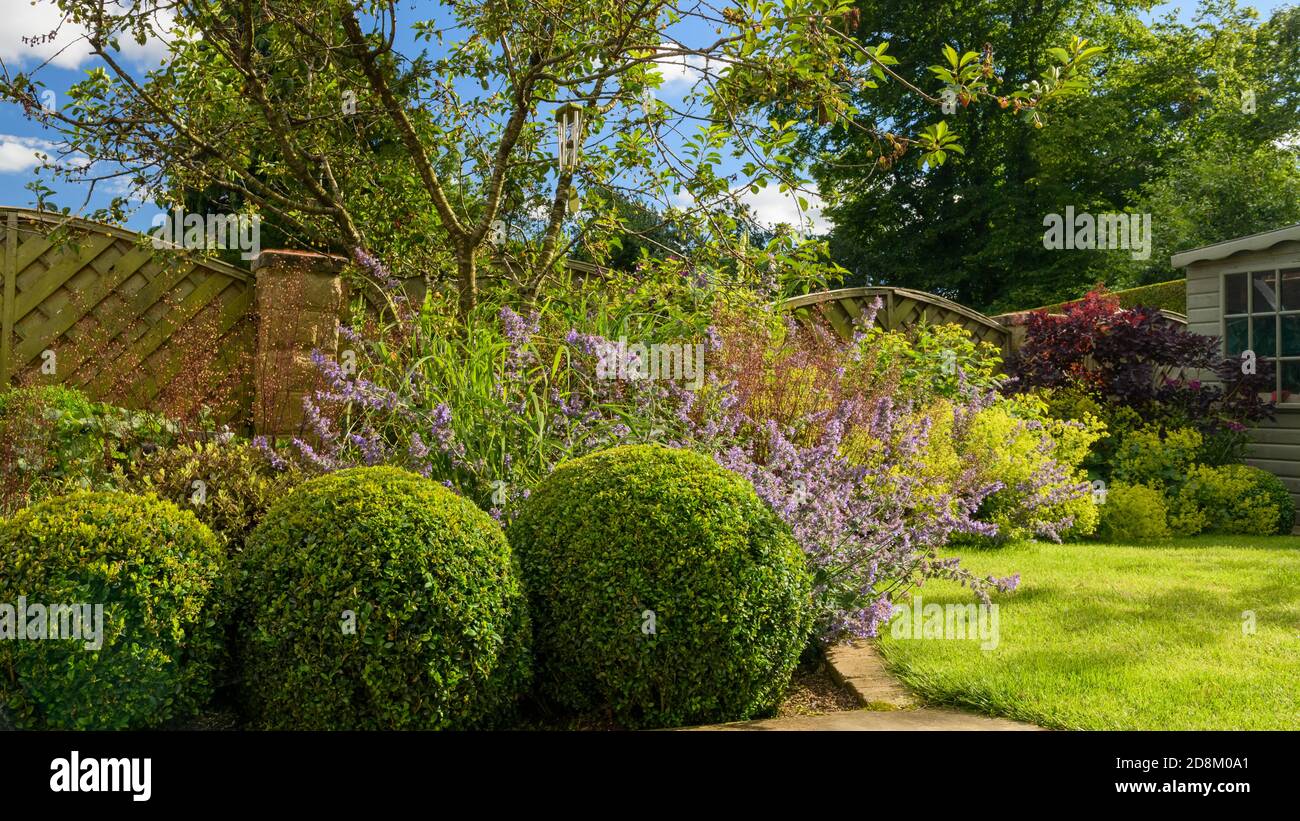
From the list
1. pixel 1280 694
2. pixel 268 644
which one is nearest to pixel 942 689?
pixel 1280 694

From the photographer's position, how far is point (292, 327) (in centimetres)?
538

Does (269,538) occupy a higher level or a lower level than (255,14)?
lower

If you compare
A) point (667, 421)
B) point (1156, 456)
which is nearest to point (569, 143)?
point (667, 421)

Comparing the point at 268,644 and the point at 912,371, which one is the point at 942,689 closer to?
the point at 268,644

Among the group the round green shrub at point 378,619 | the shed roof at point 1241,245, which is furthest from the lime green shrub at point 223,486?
the shed roof at point 1241,245

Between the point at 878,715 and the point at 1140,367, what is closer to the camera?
the point at 878,715

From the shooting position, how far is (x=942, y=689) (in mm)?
2984

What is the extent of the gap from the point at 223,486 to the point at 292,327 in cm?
169

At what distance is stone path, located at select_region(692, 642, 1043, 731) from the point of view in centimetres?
265

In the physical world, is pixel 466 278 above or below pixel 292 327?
above

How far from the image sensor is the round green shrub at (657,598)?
272 cm

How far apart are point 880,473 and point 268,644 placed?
3.00 metres

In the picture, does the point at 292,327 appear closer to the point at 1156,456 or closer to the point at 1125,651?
the point at 1125,651

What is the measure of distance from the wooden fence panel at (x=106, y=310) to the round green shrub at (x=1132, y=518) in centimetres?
619
